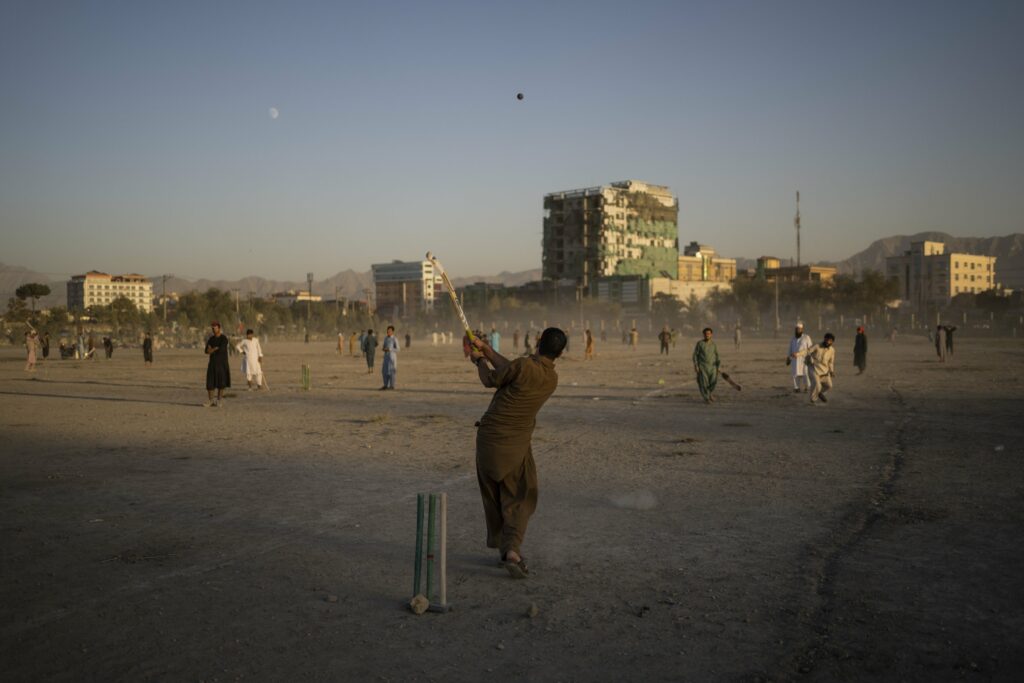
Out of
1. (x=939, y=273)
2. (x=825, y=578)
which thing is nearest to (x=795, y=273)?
(x=939, y=273)

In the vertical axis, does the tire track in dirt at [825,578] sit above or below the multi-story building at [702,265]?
below

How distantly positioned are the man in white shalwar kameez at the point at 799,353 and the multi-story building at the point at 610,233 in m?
102

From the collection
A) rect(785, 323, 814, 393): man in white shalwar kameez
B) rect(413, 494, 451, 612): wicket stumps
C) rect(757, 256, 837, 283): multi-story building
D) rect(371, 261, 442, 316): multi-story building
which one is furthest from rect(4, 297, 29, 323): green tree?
rect(371, 261, 442, 316): multi-story building

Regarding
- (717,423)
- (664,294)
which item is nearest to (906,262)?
(664,294)

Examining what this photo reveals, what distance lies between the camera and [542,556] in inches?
249

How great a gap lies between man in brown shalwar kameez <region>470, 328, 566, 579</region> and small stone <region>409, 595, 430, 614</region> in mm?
972

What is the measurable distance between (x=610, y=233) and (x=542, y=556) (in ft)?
405

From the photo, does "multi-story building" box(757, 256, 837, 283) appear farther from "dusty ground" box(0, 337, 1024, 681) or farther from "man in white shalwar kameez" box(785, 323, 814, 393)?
"dusty ground" box(0, 337, 1024, 681)

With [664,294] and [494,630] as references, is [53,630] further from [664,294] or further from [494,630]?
[664,294]

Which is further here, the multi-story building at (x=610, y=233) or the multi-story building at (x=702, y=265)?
the multi-story building at (x=702, y=265)

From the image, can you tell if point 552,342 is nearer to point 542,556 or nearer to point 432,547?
point 542,556

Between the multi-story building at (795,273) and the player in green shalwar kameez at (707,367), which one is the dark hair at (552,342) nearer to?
the player in green shalwar kameez at (707,367)

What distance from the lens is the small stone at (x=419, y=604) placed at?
4984mm

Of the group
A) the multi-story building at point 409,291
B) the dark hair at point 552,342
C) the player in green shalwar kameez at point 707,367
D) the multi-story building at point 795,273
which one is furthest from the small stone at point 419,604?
the multi-story building at point 409,291
